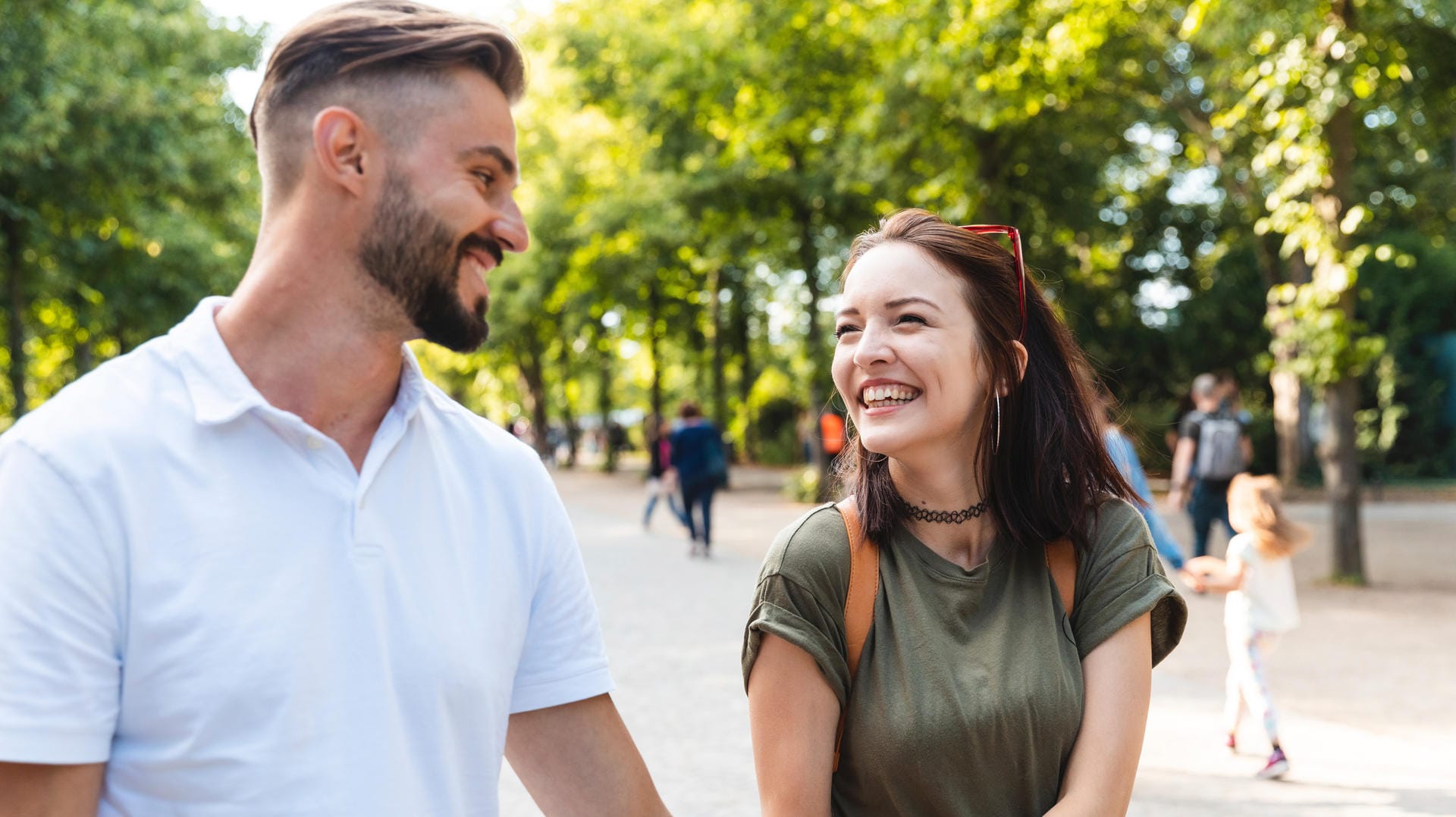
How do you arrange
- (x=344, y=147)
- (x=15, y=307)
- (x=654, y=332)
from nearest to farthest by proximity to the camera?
1. (x=344, y=147)
2. (x=15, y=307)
3. (x=654, y=332)

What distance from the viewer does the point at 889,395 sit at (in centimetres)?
225

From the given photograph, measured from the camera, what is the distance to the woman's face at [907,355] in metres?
2.22

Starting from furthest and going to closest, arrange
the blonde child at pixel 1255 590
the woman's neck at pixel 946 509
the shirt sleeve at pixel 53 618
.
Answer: the blonde child at pixel 1255 590 < the woman's neck at pixel 946 509 < the shirt sleeve at pixel 53 618

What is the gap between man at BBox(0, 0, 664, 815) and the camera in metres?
1.36

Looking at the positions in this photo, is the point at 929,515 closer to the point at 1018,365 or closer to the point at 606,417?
the point at 1018,365

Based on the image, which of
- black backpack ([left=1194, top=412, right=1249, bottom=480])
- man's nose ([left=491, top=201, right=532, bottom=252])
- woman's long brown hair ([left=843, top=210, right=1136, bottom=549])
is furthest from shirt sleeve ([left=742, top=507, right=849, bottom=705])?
black backpack ([left=1194, top=412, right=1249, bottom=480])

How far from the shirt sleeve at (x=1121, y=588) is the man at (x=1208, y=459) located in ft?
31.0

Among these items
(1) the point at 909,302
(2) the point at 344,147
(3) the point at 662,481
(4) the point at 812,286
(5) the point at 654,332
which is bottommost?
(3) the point at 662,481

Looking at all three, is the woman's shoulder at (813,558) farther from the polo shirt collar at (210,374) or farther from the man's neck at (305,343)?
the polo shirt collar at (210,374)

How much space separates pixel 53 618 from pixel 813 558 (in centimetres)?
118

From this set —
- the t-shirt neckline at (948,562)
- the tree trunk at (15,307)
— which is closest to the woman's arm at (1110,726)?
the t-shirt neckline at (948,562)

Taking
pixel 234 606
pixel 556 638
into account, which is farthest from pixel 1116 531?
pixel 234 606

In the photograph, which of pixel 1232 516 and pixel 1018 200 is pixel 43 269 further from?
pixel 1232 516

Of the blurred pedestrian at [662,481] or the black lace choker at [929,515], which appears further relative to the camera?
the blurred pedestrian at [662,481]
